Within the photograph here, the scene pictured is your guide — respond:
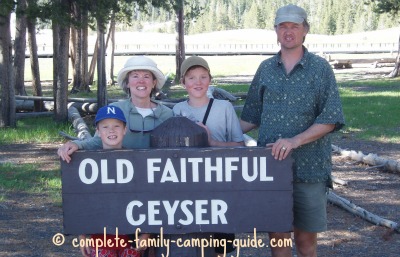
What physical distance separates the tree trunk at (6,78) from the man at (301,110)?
36.6 ft

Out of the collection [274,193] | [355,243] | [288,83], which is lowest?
[355,243]

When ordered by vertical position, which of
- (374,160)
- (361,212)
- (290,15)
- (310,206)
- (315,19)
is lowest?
(361,212)

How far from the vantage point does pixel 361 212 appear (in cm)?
795

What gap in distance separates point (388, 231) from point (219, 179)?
4.16 m

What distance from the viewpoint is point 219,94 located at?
18922 millimetres

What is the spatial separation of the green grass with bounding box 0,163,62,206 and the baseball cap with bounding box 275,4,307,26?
499 cm

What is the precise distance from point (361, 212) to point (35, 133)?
8003 millimetres

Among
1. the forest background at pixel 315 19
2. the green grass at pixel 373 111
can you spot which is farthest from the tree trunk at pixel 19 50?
the forest background at pixel 315 19

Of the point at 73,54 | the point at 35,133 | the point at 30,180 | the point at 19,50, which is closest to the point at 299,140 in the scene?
the point at 30,180

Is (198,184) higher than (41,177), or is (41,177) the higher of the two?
(198,184)

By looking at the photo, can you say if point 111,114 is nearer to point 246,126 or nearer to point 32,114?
point 246,126

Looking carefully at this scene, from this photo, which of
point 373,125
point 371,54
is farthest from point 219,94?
point 371,54

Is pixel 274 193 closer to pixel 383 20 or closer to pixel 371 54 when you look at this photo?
pixel 371 54

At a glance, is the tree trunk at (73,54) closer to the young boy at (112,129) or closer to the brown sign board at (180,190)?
the young boy at (112,129)
